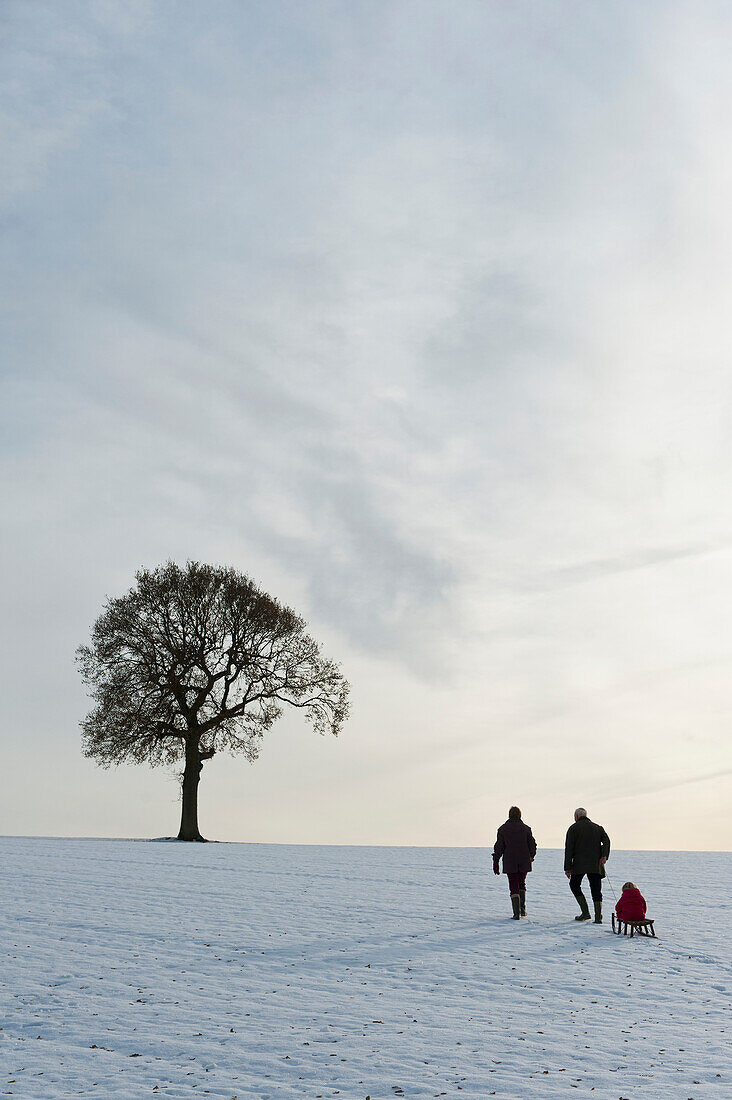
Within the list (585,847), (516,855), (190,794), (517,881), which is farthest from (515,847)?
(190,794)

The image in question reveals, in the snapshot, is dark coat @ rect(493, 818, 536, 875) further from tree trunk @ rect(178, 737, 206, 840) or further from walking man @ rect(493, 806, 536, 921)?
tree trunk @ rect(178, 737, 206, 840)

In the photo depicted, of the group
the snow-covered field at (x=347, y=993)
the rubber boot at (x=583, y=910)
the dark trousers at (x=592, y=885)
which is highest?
the dark trousers at (x=592, y=885)

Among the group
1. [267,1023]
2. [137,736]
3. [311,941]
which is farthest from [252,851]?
[267,1023]

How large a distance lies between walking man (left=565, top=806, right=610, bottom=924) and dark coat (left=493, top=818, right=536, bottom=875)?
0.80 metres

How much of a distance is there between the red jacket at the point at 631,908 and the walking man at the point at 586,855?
3.48 feet

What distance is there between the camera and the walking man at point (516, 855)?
62.5ft

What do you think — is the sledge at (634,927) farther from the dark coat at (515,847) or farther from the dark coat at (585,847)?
the dark coat at (515,847)

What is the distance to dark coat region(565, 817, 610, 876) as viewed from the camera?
62.8ft

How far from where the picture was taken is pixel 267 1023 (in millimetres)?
11531

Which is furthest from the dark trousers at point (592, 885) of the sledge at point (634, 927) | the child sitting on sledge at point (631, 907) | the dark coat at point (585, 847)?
the child sitting on sledge at point (631, 907)

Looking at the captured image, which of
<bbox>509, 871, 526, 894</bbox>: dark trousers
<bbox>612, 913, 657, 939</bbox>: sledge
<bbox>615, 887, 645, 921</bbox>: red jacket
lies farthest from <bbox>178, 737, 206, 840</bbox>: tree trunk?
<bbox>615, 887, 645, 921</bbox>: red jacket

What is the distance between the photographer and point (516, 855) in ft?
62.6

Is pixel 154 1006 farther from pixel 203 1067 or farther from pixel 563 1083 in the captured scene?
pixel 563 1083

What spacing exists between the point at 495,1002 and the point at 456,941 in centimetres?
388
